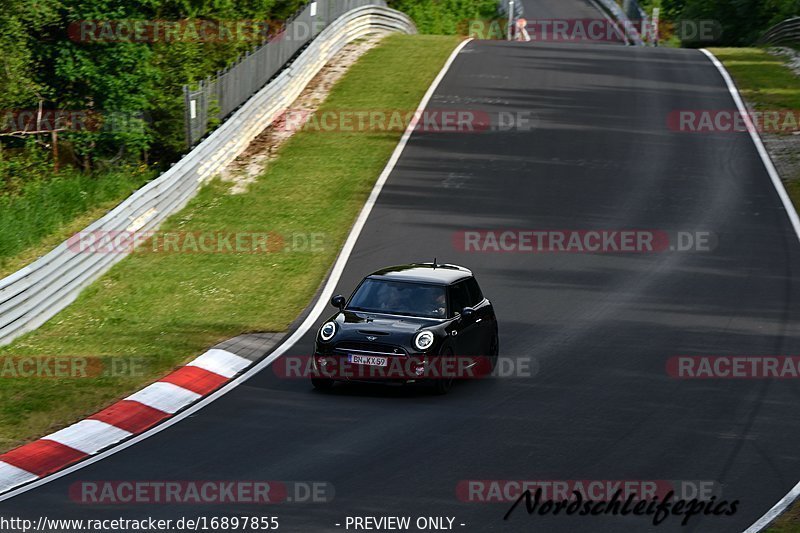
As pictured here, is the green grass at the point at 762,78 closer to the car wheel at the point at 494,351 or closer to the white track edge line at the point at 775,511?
the car wheel at the point at 494,351

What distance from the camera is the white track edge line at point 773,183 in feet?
33.8

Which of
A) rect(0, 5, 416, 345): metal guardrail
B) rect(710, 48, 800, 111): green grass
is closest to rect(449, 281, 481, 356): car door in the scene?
rect(0, 5, 416, 345): metal guardrail

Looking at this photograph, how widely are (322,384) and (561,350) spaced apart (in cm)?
400

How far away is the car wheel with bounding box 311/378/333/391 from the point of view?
48.5ft

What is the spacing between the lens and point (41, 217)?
76.6ft

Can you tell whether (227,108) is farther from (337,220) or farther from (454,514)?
(454,514)

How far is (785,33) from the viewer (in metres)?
43.8

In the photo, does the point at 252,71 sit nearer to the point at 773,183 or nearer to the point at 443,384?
the point at 773,183

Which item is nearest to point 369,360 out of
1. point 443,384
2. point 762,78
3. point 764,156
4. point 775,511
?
point 443,384

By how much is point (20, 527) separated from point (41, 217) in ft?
48.3

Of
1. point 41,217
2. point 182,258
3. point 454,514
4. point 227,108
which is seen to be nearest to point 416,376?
point 454,514

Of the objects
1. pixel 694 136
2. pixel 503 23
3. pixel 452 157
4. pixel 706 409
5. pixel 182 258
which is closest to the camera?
pixel 706 409

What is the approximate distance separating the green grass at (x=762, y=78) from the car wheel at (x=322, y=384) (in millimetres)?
22566

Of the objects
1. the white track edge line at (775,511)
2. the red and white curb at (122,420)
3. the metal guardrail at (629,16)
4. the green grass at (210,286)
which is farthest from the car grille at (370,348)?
the metal guardrail at (629,16)
